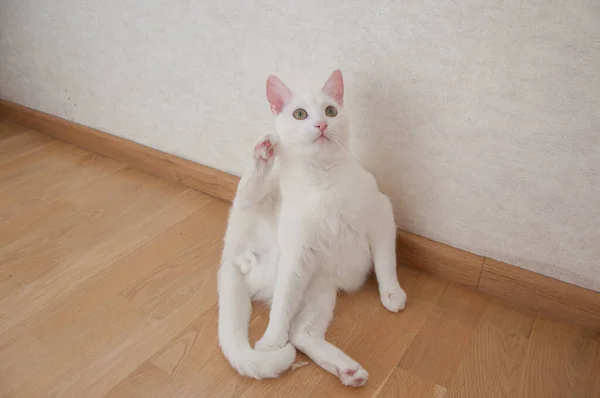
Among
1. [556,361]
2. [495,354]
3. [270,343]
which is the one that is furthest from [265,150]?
[556,361]

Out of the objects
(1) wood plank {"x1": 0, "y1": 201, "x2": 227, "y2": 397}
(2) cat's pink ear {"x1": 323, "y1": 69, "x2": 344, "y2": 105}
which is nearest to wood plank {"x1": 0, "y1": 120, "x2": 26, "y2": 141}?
Result: (1) wood plank {"x1": 0, "y1": 201, "x2": 227, "y2": 397}

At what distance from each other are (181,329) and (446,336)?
654 mm

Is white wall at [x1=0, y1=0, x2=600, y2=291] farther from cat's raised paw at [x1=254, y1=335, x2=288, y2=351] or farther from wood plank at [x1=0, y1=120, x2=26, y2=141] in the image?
wood plank at [x1=0, y1=120, x2=26, y2=141]

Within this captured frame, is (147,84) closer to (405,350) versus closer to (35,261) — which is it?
(35,261)

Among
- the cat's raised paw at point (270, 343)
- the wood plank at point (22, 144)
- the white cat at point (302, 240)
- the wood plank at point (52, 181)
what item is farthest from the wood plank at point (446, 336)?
the wood plank at point (22, 144)

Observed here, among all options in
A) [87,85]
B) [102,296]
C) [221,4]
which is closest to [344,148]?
[221,4]

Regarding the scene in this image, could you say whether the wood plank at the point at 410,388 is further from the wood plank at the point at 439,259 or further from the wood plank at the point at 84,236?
the wood plank at the point at 84,236

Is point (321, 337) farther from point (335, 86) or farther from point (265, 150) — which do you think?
point (335, 86)

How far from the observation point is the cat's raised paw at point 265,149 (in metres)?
1.16

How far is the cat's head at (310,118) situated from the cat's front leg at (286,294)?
0.83 ft

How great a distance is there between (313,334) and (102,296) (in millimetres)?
595

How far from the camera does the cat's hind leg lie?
1.04 metres

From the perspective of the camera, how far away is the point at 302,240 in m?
1.18

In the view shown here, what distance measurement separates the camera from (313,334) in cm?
114
